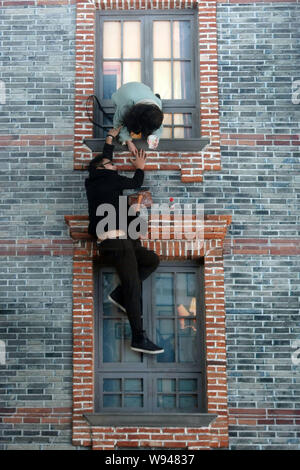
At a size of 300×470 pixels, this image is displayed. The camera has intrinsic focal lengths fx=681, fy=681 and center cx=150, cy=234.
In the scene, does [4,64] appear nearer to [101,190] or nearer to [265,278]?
[101,190]

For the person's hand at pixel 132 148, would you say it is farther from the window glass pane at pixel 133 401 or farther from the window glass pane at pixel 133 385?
the window glass pane at pixel 133 401

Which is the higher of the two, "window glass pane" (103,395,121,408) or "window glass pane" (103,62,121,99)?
"window glass pane" (103,62,121,99)

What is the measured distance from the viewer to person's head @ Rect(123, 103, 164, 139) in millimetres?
7957

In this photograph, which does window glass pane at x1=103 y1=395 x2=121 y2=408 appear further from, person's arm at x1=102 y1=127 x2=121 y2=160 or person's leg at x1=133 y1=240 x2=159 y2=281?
person's arm at x1=102 y1=127 x2=121 y2=160

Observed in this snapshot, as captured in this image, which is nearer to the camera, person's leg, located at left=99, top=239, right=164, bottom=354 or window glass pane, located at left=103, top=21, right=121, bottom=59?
person's leg, located at left=99, top=239, right=164, bottom=354

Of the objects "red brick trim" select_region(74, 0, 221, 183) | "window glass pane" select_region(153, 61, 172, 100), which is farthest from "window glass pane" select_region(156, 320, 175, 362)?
"window glass pane" select_region(153, 61, 172, 100)

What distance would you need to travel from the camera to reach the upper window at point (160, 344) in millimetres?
8203

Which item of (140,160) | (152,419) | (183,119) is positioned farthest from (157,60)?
(152,419)

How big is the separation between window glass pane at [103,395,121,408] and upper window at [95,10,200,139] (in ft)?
11.1

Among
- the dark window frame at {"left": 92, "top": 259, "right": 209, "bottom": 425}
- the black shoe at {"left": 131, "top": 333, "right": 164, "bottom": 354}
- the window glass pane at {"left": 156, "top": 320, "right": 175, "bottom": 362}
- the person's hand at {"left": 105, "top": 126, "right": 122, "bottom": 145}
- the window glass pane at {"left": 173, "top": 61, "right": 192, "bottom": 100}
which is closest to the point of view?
the black shoe at {"left": 131, "top": 333, "right": 164, "bottom": 354}

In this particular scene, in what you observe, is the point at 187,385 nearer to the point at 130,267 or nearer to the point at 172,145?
the point at 130,267

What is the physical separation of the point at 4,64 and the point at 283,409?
5.59 metres

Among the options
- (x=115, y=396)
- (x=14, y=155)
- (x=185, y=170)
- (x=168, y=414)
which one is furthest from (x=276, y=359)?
(x=14, y=155)

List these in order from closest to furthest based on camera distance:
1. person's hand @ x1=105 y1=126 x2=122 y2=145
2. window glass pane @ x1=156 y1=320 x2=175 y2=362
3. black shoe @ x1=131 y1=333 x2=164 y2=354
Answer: black shoe @ x1=131 y1=333 x2=164 y2=354
person's hand @ x1=105 y1=126 x2=122 y2=145
window glass pane @ x1=156 y1=320 x2=175 y2=362
